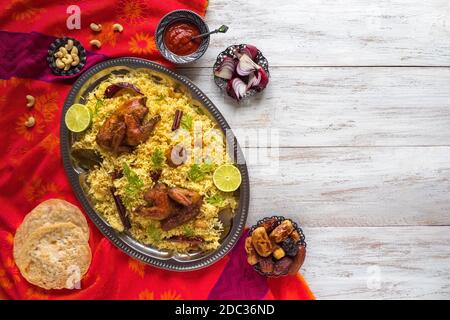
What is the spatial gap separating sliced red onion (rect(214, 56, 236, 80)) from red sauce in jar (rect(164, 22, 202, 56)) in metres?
0.33

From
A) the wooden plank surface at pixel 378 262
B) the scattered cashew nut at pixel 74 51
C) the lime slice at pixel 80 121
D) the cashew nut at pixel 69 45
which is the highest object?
the cashew nut at pixel 69 45

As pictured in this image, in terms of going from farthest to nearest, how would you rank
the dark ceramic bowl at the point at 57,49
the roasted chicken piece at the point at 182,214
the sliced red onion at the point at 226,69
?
the dark ceramic bowl at the point at 57,49 < the sliced red onion at the point at 226,69 < the roasted chicken piece at the point at 182,214

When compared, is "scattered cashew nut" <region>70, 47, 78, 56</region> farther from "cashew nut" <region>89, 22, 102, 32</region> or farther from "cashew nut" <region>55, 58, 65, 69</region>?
"cashew nut" <region>89, 22, 102, 32</region>

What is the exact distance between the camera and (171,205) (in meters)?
4.97

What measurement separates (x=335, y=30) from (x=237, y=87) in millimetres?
1347

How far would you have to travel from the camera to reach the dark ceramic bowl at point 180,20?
16.6 ft

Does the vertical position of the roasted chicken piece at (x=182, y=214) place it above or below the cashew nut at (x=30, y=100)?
below

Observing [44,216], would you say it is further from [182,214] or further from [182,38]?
[182,38]

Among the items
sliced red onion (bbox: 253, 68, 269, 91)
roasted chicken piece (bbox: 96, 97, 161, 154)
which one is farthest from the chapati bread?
sliced red onion (bbox: 253, 68, 269, 91)

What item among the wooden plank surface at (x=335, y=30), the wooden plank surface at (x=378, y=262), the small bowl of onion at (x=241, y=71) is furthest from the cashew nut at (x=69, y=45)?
the wooden plank surface at (x=378, y=262)

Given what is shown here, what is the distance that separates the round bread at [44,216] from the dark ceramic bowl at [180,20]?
1.99m

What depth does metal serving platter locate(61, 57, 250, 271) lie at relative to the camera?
16.9ft

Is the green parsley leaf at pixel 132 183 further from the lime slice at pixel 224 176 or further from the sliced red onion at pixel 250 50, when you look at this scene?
the sliced red onion at pixel 250 50
